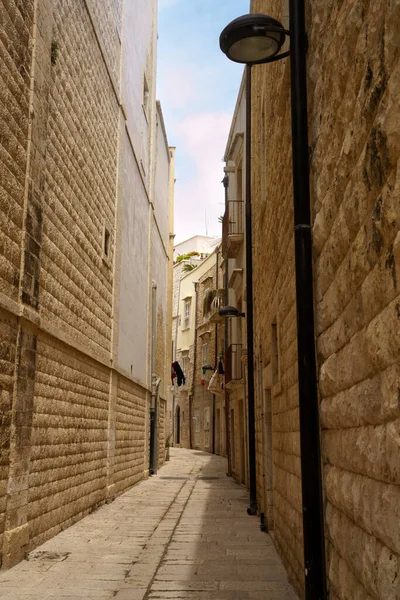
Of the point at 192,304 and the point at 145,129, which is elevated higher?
the point at 145,129

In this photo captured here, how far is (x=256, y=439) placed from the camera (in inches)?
432

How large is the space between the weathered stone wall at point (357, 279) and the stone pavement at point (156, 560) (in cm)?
241

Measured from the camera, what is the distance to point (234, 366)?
16531mm

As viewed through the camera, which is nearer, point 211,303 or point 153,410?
point 153,410

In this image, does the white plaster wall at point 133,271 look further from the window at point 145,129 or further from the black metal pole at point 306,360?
the black metal pole at point 306,360

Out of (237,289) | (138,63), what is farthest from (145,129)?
(237,289)

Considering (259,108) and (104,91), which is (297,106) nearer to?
(259,108)

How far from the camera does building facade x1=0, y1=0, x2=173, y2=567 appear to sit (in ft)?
22.1

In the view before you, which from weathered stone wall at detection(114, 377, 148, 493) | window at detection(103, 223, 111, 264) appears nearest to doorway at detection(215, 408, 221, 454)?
weathered stone wall at detection(114, 377, 148, 493)

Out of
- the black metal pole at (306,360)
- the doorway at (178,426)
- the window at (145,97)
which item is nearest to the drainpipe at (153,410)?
the window at (145,97)

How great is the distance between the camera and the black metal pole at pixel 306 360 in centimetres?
375

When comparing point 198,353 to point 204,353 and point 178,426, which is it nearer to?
point 204,353

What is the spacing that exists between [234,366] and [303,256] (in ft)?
41.5

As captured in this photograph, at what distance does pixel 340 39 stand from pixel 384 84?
99 centimetres
